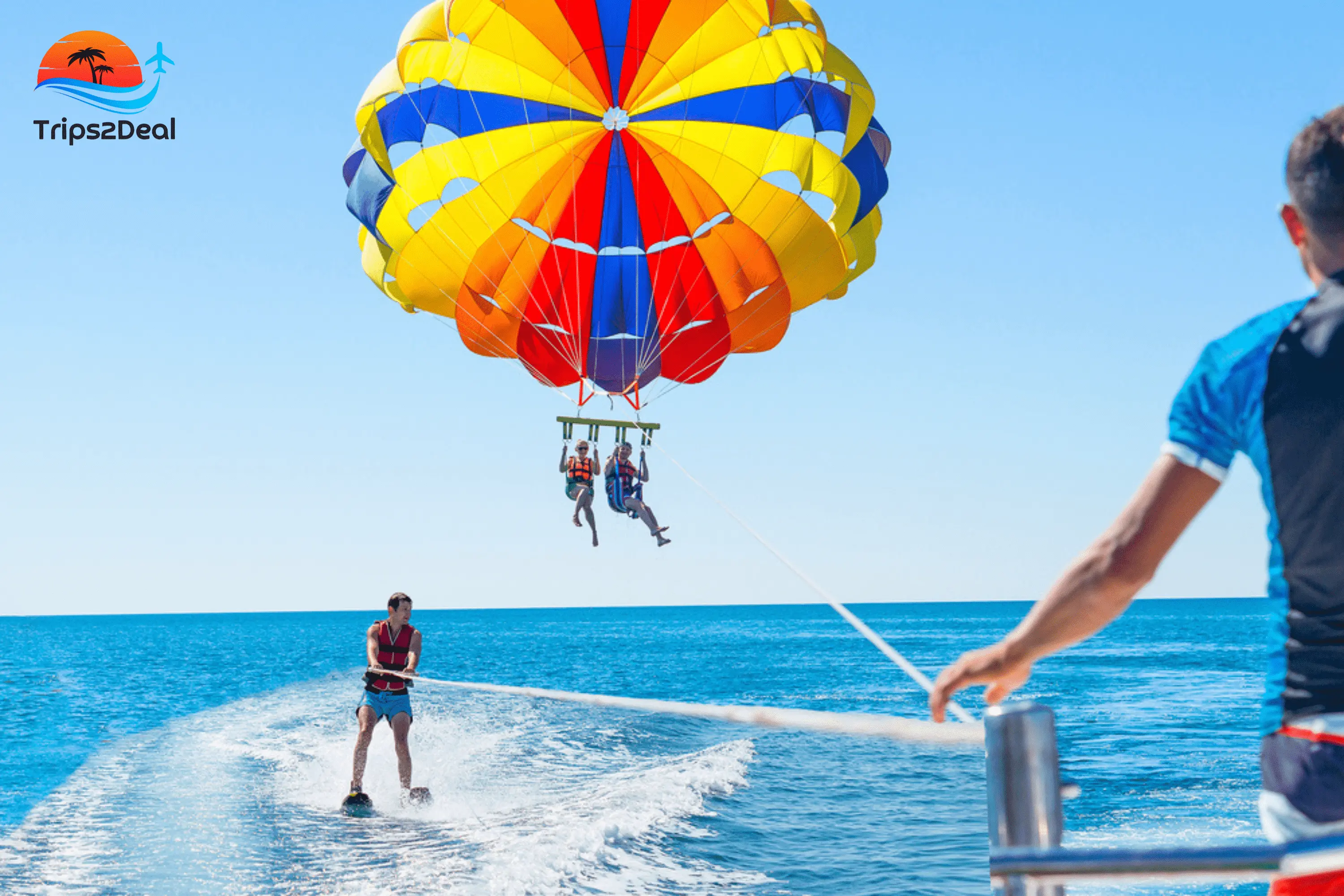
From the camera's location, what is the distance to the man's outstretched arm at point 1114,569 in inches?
56.0

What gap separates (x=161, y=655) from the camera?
67000mm

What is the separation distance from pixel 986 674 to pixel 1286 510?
1.44 feet

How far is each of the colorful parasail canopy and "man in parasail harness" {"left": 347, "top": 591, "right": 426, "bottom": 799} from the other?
10.8 ft

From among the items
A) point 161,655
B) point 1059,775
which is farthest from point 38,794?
point 161,655

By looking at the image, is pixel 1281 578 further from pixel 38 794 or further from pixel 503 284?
pixel 38 794

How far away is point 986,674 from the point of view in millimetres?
1459

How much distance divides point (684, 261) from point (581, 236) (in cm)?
112

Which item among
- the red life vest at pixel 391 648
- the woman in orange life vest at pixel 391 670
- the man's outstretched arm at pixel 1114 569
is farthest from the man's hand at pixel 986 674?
the red life vest at pixel 391 648

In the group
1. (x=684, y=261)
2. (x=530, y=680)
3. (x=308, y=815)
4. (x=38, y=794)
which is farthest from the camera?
(x=530, y=680)

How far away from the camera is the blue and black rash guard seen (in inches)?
53.9

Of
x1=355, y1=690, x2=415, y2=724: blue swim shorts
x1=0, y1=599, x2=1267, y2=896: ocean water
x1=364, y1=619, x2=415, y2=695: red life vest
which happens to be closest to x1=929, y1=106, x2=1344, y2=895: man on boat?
x1=0, y1=599, x2=1267, y2=896: ocean water

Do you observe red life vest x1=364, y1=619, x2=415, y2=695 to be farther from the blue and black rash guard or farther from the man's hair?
the man's hair

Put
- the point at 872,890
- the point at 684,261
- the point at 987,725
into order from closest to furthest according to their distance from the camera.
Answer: the point at 987,725 < the point at 872,890 < the point at 684,261

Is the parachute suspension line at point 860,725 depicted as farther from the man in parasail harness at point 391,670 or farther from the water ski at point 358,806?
the water ski at point 358,806
